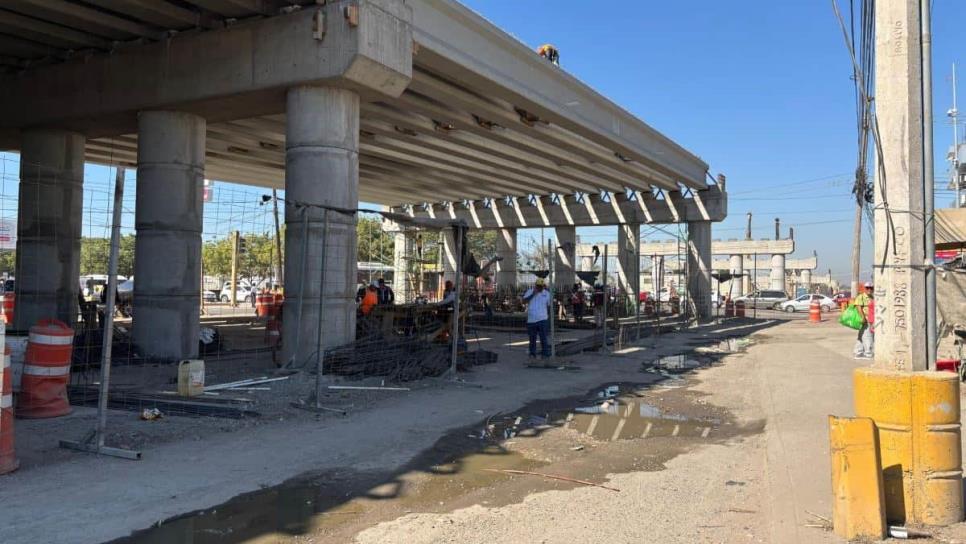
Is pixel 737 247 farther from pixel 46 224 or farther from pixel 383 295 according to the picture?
pixel 46 224

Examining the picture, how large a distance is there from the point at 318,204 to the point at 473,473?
6.59m

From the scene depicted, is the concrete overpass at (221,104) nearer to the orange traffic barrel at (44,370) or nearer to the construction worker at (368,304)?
the construction worker at (368,304)

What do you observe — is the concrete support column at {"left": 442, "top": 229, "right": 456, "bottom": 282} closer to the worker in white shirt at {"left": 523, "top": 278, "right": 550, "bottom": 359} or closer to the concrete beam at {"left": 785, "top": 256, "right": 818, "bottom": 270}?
the worker in white shirt at {"left": 523, "top": 278, "right": 550, "bottom": 359}

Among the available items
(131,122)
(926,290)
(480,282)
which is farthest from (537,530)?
(480,282)

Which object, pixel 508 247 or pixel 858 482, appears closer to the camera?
pixel 858 482

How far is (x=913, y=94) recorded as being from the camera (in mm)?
5113

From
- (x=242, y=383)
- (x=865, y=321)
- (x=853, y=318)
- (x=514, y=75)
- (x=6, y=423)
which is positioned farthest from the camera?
(x=514, y=75)

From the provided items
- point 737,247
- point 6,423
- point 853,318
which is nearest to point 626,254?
point 853,318

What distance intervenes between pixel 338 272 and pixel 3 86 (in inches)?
401

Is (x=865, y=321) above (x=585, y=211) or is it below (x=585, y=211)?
below

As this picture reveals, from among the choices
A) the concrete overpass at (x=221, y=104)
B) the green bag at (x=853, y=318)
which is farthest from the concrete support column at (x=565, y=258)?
the green bag at (x=853, y=318)

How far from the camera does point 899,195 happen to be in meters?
5.10

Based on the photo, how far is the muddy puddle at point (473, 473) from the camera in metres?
4.82

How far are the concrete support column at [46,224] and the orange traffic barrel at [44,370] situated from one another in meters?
8.65
